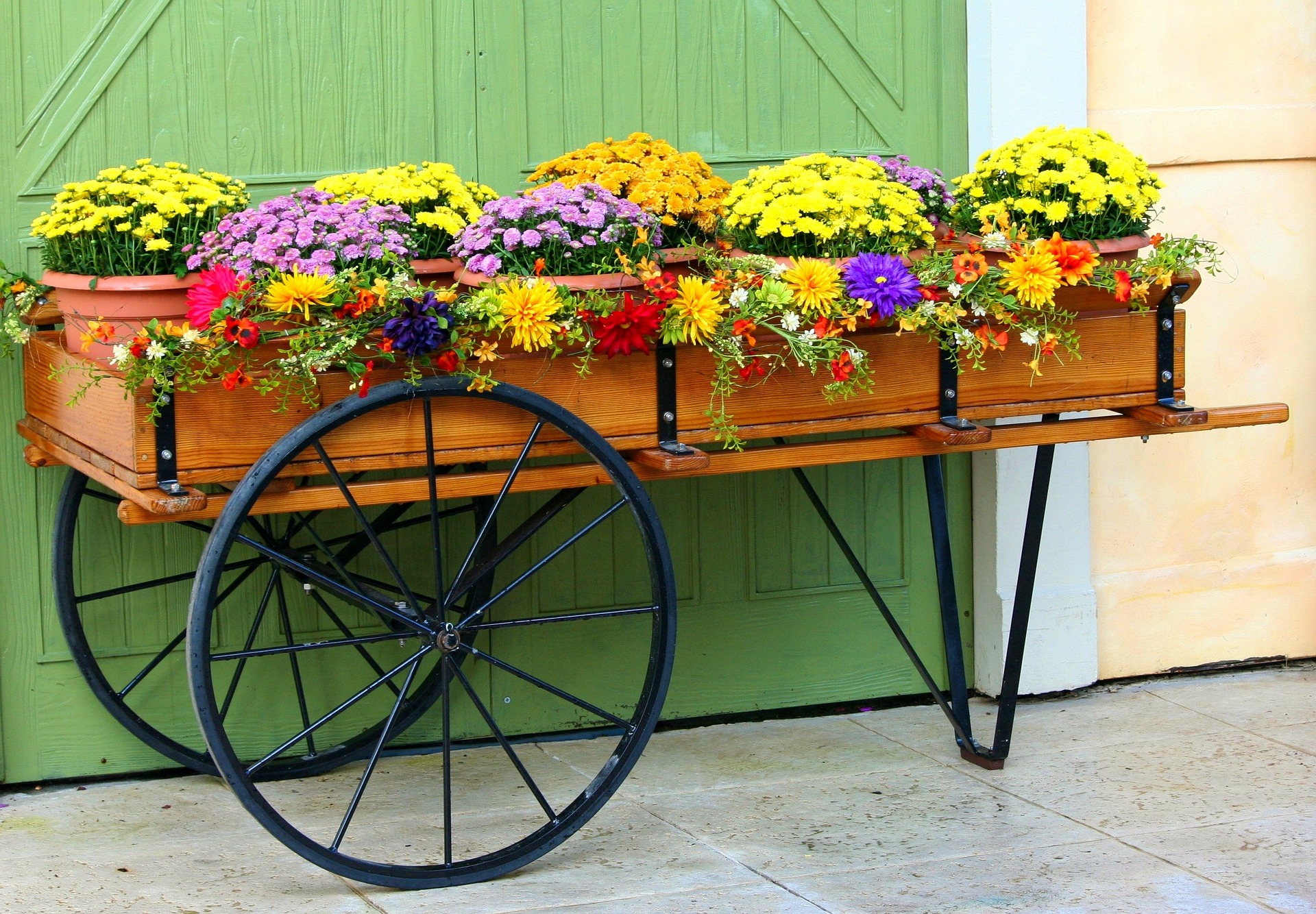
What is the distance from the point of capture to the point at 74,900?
2898 mm

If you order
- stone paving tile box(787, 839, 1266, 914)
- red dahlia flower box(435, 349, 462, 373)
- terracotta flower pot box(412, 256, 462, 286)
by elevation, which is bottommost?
stone paving tile box(787, 839, 1266, 914)

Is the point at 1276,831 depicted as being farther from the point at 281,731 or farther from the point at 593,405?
the point at 281,731

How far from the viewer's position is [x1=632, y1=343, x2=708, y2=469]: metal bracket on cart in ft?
9.46

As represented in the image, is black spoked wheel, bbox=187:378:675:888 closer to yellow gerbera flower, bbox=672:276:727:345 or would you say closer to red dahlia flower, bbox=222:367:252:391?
red dahlia flower, bbox=222:367:252:391

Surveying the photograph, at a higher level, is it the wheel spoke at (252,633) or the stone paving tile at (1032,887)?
the wheel spoke at (252,633)

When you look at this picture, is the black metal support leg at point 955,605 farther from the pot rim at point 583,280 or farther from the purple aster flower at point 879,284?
the pot rim at point 583,280

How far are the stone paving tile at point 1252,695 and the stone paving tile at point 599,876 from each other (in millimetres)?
1648

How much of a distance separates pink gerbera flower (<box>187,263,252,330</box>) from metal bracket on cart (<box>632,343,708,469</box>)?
783 mm

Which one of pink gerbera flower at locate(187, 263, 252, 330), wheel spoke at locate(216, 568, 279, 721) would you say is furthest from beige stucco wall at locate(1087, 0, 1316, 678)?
pink gerbera flower at locate(187, 263, 252, 330)

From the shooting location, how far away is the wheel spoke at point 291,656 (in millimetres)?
3555

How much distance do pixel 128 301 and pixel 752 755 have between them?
183 cm

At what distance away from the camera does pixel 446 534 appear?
378cm

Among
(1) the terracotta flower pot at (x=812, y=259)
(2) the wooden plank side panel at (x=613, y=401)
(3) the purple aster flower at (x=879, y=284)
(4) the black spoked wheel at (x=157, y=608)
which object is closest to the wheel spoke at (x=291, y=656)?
(4) the black spoked wheel at (x=157, y=608)

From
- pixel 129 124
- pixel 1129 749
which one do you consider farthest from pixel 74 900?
pixel 1129 749
